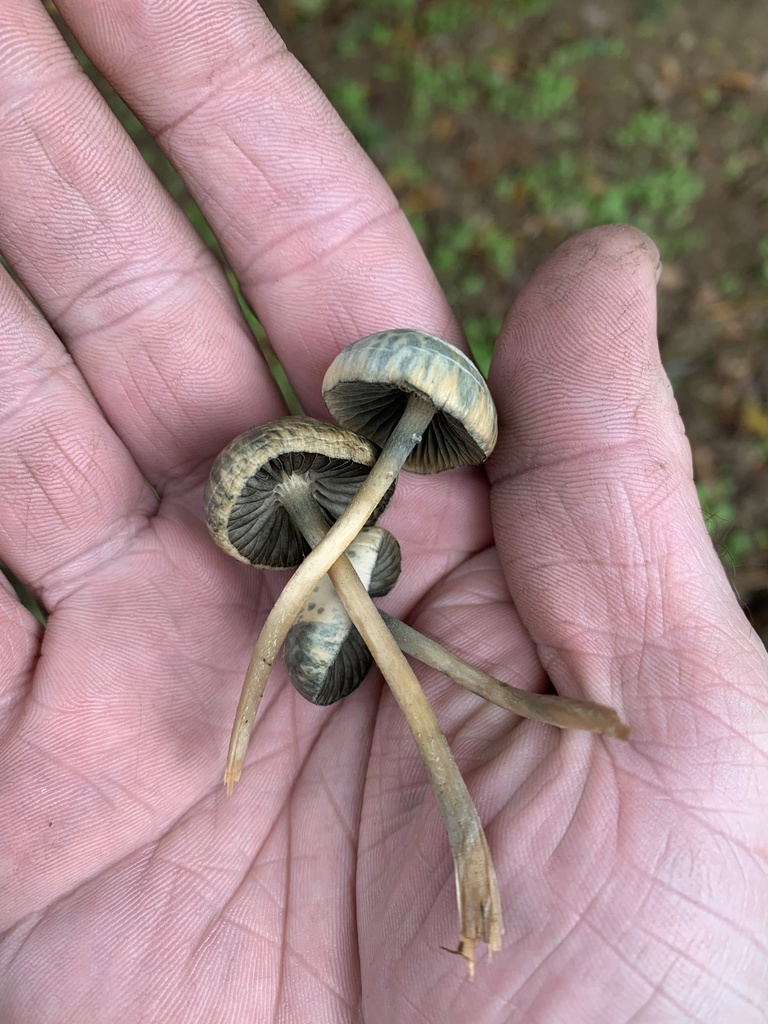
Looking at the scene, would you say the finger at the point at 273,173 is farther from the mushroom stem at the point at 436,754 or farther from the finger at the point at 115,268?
the mushroom stem at the point at 436,754

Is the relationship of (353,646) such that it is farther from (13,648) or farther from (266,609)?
(13,648)

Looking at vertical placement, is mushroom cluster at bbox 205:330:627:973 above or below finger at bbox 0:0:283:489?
below

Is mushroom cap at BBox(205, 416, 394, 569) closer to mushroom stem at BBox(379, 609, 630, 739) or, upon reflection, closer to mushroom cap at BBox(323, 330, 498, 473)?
mushroom cap at BBox(323, 330, 498, 473)

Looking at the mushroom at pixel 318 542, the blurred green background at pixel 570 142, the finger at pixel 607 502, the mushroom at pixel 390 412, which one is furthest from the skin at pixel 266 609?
the blurred green background at pixel 570 142

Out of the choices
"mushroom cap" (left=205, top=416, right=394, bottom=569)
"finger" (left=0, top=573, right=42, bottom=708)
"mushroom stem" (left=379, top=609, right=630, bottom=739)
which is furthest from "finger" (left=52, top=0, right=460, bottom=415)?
"finger" (left=0, top=573, right=42, bottom=708)

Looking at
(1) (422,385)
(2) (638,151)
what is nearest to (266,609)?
(1) (422,385)

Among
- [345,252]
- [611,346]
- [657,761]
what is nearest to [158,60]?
[345,252]
